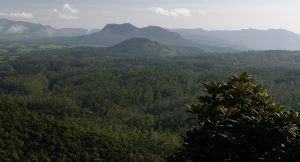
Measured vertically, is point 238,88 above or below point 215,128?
above

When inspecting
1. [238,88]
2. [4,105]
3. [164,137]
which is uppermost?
[238,88]

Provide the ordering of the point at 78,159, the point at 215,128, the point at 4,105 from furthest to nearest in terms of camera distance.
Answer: the point at 4,105, the point at 78,159, the point at 215,128

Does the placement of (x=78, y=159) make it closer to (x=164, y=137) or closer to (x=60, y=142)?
(x=60, y=142)

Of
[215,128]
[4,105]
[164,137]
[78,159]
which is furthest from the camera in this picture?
[164,137]

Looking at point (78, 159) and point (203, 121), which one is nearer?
point (203, 121)

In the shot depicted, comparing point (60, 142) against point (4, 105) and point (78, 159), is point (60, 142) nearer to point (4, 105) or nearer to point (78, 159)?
point (78, 159)

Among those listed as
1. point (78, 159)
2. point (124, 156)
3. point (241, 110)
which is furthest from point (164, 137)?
point (241, 110)
